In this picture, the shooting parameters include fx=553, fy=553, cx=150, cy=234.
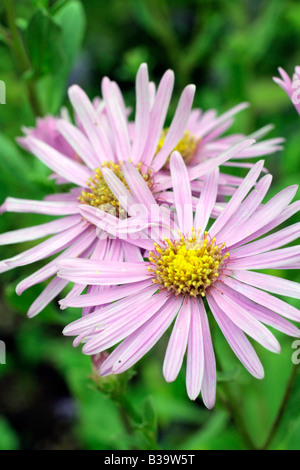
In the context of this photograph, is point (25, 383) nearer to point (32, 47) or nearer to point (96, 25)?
point (32, 47)

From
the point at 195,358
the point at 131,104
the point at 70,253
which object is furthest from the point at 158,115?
the point at 131,104

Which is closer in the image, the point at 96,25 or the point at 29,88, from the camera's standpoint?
the point at 29,88

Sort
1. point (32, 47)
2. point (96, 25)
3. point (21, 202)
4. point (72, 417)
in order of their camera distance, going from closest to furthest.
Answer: point (21, 202)
point (32, 47)
point (72, 417)
point (96, 25)

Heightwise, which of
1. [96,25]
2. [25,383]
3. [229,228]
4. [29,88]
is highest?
[96,25]

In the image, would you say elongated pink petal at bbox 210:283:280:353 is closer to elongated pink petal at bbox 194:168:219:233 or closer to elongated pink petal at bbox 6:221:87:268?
elongated pink petal at bbox 194:168:219:233

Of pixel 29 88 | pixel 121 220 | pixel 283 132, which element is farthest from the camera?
pixel 283 132

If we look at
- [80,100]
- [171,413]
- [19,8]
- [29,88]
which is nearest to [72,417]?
[171,413]

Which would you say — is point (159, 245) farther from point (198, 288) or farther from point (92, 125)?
point (92, 125)
